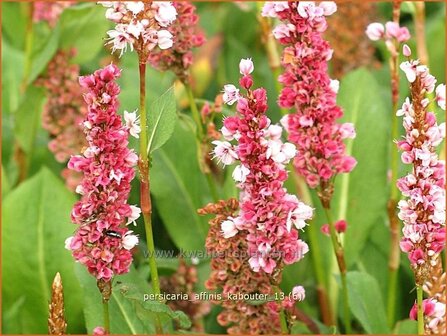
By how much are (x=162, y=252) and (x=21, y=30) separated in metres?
1.32

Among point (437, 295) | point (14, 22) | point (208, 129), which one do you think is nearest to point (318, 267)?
point (208, 129)

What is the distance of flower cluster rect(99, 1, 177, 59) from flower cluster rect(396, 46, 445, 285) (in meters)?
0.38

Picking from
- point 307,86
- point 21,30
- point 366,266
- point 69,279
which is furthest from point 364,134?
point 21,30

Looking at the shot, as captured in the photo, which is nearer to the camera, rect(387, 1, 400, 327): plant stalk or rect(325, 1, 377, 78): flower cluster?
rect(387, 1, 400, 327): plant stalk

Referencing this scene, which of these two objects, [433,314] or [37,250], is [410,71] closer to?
[433,314]

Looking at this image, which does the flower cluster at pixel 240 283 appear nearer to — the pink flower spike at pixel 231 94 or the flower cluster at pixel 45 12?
the pink flower spike at pixel 231 94

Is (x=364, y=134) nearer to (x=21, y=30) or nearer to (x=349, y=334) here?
(x=349, y=334)

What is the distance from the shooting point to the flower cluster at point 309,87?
1296 mm

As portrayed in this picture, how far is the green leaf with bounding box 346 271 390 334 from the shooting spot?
1.56 m

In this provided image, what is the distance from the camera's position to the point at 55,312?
1.25 m

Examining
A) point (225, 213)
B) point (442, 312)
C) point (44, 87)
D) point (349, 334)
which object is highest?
point (44, 87)

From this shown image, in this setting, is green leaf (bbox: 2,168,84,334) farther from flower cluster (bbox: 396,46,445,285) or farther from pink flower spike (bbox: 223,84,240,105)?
flower cluster (bbox: 396,46,445,285)

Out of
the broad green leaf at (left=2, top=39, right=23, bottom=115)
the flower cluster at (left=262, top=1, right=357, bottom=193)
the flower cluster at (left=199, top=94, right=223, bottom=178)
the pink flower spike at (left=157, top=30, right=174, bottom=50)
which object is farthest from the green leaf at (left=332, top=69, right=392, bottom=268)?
the broad green leaf at (left=2, top=39, right=23, bottom=115)

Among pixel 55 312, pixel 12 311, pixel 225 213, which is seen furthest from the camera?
pixel 12 311
